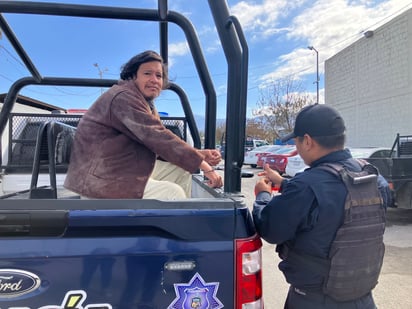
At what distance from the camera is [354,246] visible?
5.24 feet

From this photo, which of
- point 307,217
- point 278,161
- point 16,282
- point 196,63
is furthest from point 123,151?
point 278,161

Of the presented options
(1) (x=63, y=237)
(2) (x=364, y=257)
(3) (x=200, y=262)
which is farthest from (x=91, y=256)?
(2) (x=364, y=257)

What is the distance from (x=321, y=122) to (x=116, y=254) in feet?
3.65

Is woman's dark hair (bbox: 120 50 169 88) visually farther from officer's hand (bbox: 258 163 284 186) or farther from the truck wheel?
the truck wheel

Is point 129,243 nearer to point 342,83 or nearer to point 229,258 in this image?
point 229,258

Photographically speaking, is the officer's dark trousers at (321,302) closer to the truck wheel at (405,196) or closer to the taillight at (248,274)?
the taillight at (248,274)

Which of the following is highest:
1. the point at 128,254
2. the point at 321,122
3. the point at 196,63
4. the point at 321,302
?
the point at 196,63

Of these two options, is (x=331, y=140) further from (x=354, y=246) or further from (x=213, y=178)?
(x=213, y=178)

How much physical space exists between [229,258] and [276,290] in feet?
9.42

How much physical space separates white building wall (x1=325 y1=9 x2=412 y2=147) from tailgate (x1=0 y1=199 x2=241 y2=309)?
52.3 feet

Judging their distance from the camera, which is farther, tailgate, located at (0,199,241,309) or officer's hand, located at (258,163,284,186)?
officer's hand, located at (258,163,284,186)

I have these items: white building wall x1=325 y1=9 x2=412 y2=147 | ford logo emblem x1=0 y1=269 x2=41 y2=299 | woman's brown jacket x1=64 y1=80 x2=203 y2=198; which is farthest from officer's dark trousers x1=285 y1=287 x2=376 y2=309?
white building wall x1=325 y1=9 x2=412 y2=147

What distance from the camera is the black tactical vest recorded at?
5.17 ft

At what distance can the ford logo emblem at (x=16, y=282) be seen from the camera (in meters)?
1.17
